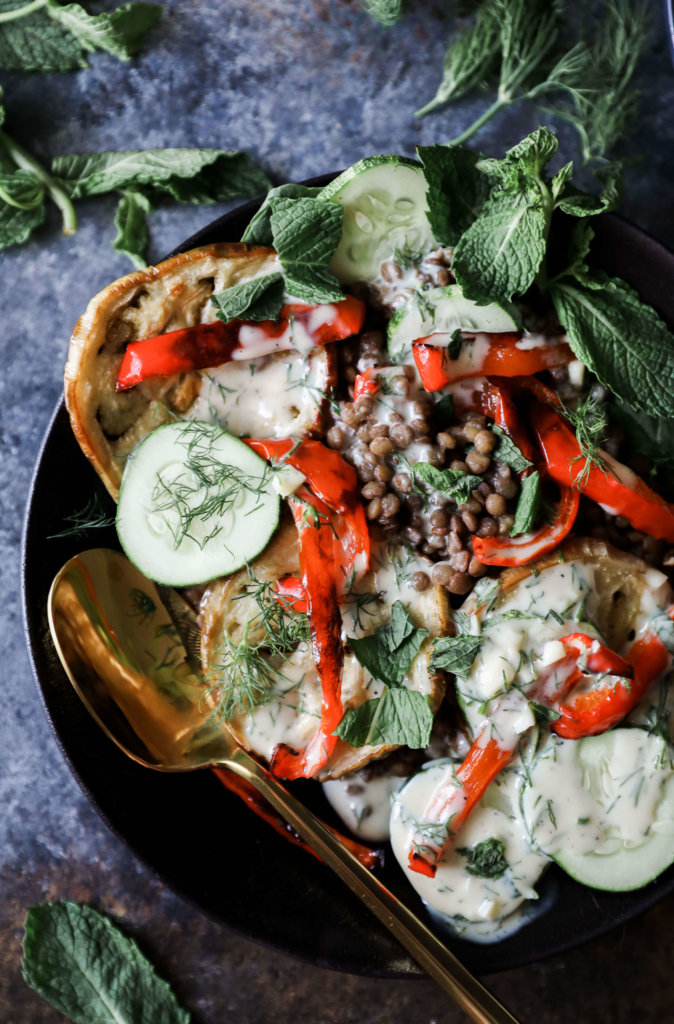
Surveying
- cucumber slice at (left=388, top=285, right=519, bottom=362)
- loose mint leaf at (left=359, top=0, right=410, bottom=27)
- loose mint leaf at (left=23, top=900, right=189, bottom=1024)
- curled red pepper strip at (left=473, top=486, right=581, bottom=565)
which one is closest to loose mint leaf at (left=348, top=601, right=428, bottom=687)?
curled red pepper strip at (left=473, top=486, right=581, bottom=565)

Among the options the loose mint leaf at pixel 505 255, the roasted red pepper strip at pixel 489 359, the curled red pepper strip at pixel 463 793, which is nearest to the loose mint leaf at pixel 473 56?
the loose mint leaf at pixel 505 255

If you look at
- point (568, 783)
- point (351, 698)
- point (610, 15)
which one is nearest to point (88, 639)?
point (351, 698)

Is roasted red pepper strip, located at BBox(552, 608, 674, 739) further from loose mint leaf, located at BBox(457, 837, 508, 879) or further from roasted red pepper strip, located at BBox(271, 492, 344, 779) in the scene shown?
roasted red pepper strip, located at BBox(271, 492, 344, 779)

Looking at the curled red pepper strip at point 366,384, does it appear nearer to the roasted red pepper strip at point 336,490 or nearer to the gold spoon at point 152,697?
the roasted red pepper strip at point 336,490

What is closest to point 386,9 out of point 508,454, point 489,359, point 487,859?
point 489,359

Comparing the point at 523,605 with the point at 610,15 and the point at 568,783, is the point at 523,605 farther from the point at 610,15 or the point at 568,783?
the point at 610,15

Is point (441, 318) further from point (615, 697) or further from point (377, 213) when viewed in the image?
point (615, 697)
